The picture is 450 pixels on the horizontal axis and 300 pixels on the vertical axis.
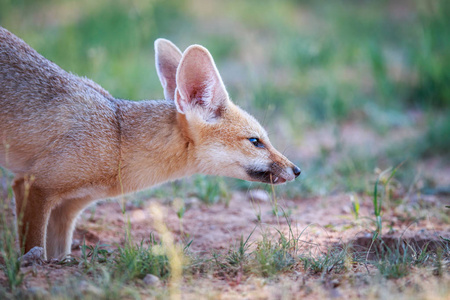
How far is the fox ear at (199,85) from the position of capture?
12.4 feet

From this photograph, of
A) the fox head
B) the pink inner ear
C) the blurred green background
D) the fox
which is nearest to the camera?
the fox

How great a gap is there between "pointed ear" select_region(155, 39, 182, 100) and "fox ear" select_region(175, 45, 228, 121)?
2.21 feet

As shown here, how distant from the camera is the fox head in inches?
154

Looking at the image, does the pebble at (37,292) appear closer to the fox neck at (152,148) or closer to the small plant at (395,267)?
the fox neck at (152,148)

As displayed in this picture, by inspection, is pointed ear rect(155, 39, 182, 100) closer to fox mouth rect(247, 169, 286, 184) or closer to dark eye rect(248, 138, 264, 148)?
dark eye rect(248, 138, 264, 148)

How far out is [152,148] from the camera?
3.90m

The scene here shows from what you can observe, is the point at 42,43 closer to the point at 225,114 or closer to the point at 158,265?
the point at 225,114

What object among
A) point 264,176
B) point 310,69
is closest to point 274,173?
point 264,176

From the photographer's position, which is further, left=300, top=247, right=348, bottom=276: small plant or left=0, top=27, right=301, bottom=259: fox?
left=0, top=27, right=301, bottom=259: fox

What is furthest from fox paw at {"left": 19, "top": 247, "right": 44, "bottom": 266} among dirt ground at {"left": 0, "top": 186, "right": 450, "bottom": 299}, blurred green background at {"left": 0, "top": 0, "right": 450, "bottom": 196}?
blurred green background at {"left": 0, "top": 0, "right": 450, "bottom": 196}

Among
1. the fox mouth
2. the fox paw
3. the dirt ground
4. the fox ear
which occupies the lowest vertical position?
the fox paw

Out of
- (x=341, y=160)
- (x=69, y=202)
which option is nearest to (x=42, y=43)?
(x=69, y=202)

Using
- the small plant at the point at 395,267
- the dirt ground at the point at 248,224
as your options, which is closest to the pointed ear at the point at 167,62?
the dirt ground at the point at 248,224

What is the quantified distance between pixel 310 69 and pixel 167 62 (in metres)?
5.17
